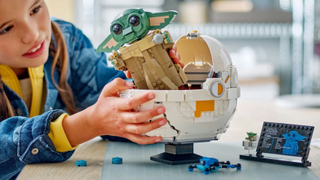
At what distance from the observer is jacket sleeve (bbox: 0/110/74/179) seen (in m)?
0.56

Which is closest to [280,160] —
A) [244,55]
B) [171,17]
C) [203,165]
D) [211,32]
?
[203,165]

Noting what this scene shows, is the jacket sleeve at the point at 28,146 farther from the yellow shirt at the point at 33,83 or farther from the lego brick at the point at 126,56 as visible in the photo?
the yellow shirt at the point at 33,83

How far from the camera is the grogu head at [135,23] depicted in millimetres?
511

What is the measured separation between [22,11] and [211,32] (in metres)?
1.36

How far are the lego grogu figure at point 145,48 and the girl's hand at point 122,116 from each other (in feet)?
0.10

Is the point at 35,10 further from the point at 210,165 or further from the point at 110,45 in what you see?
the point at 210,165

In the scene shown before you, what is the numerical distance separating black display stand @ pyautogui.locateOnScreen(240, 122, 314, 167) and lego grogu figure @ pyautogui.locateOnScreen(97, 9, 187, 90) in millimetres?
156

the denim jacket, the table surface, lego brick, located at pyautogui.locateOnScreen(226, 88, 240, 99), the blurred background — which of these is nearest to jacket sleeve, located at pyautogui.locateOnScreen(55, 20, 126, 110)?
the denim jacket

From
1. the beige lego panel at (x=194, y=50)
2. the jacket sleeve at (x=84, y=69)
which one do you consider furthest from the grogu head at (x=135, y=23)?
the jacket sleeve at (x=84, y=69)

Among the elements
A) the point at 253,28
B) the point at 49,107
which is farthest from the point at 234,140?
the point at 253,28

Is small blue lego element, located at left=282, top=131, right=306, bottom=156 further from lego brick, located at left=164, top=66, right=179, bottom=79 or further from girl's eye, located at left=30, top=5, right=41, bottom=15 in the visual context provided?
girl's eye, located at left=30, top=5, right=41, bottom=15

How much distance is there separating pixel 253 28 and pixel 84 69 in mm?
1267

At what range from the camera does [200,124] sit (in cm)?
52

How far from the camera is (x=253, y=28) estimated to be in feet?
6.43
